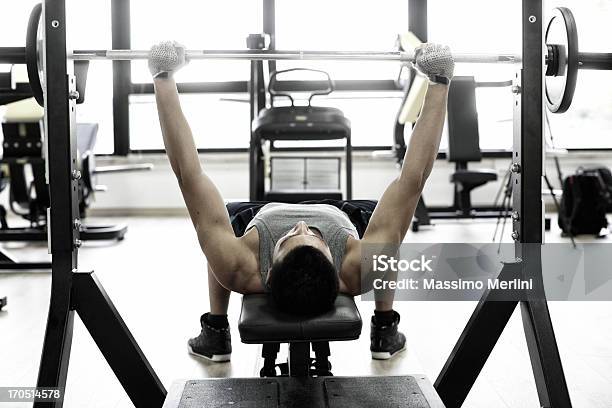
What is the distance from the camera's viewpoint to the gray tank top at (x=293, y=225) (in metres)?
1.68

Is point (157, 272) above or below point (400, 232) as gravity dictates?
below

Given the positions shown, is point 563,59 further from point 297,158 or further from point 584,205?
point 584,205

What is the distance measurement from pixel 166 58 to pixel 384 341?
3.74ft

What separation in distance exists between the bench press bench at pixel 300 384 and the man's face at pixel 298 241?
12 centimetres

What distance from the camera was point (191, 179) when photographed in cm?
167

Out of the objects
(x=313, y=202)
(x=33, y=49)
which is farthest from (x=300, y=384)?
(x=33, y=49)

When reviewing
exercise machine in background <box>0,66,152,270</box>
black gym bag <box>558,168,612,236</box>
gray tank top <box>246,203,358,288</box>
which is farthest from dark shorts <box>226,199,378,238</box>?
black gym bag <box>558,168,612,236</box>

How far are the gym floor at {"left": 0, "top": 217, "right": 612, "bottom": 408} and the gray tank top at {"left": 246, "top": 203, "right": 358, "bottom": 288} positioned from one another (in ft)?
1.78

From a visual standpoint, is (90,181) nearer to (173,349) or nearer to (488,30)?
(173,349)

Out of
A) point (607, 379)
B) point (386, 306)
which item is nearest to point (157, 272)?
point (386, 306)

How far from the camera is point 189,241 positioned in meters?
4.72

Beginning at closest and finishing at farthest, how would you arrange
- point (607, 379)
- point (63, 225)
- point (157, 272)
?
1. point (63, 225)
2. point (607, 379)
3. point (157, 272)

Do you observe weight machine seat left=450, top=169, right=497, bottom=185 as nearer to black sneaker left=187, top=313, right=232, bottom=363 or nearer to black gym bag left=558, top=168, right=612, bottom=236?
black gym bag left=558, top=168, right=612, bottom=236

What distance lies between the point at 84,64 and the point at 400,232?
1033 millimetres
